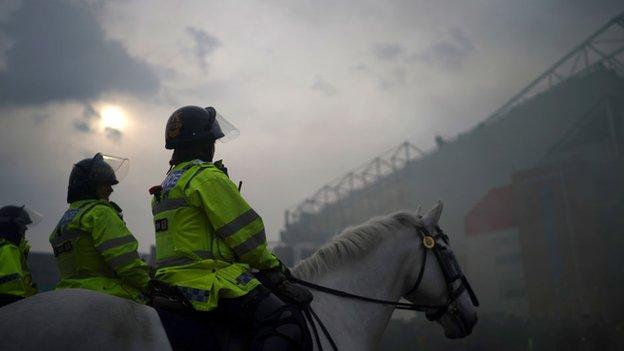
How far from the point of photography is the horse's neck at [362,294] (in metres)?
3.60

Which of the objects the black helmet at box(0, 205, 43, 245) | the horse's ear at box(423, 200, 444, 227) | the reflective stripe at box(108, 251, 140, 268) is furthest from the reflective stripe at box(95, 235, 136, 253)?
the black helmet at box(0, 205, 43, 245)

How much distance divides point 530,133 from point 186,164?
35053 millimetres

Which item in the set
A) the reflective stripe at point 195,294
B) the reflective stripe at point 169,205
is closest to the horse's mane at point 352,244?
the reflective stripe at point 195,294

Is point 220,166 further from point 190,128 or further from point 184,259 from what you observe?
point 184,259

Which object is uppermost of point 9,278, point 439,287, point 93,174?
point 93,174

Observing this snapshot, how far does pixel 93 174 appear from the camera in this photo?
4836 mm

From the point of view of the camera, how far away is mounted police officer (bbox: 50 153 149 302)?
3979 millimetres

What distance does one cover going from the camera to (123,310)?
2.50m

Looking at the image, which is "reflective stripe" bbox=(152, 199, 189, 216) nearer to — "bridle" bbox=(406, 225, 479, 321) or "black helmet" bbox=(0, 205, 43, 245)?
"bridle" bbox=(406, 225, 479, 321)

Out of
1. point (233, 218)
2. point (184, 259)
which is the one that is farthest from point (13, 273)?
point (233, 218)

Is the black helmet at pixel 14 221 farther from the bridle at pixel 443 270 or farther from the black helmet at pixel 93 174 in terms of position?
the bridle at pixel 443 270

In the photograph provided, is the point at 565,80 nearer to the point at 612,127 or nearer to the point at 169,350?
the point at 612,127

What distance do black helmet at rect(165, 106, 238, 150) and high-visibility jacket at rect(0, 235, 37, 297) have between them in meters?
3.84

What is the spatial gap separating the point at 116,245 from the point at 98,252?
280mm
